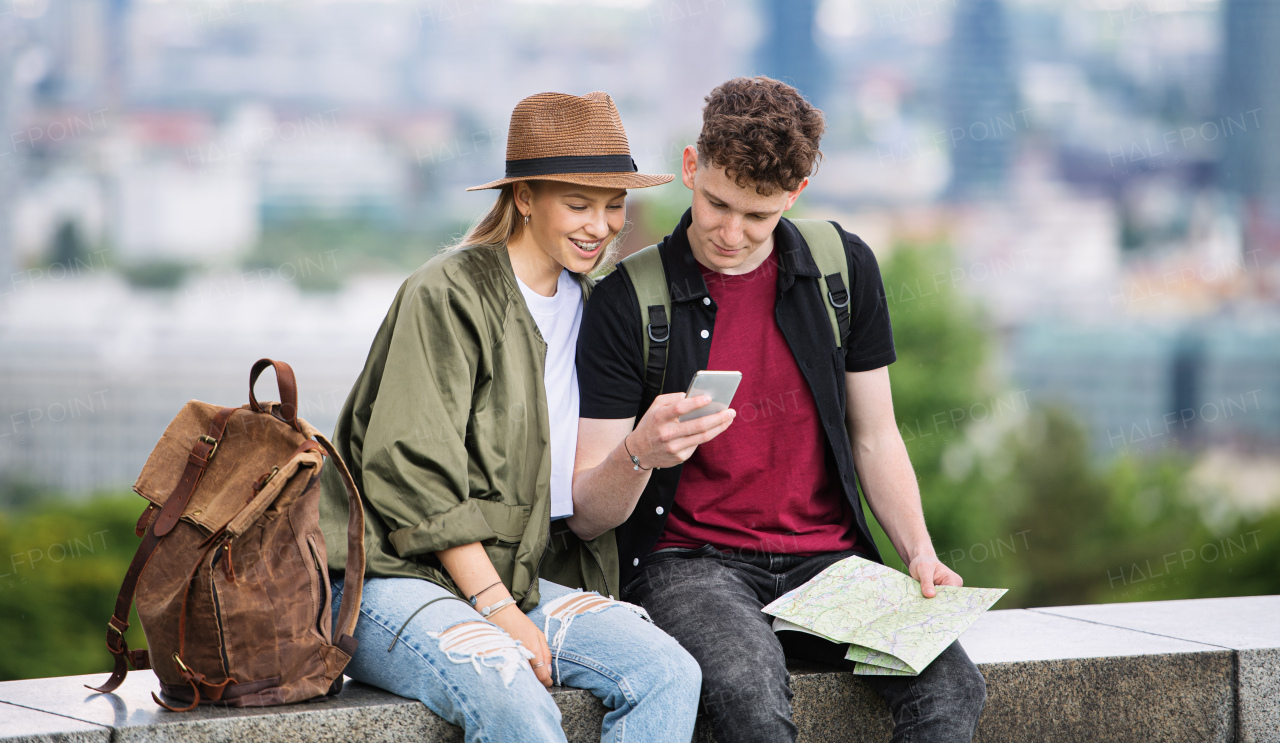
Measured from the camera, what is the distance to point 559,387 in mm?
2947

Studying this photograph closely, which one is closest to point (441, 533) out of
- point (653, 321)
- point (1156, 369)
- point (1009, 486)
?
point (653, 321)

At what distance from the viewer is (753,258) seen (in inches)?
122

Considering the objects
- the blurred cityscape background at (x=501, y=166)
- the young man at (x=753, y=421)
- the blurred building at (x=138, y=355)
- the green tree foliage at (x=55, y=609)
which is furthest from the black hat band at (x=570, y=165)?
the blurred building at (x=138, y=355)

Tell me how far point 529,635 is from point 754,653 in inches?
20.1

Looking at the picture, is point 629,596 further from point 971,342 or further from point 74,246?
point 74,246

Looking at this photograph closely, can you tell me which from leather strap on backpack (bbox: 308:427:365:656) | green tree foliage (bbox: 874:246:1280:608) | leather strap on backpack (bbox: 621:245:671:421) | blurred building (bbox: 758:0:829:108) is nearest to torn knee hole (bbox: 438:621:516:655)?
leather strap on backpack (bbox: 308:427:365:656)

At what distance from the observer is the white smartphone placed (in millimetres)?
2473

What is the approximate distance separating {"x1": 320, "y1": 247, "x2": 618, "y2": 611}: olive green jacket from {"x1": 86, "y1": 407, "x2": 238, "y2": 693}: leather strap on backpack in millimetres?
296

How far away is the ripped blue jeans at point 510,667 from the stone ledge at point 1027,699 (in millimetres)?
87

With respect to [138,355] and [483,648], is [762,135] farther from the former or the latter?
[138,355]

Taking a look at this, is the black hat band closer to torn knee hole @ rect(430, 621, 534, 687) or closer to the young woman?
the young woman

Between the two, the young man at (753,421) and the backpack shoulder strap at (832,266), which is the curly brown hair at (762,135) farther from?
the backpack shoulder strap at (832,266)

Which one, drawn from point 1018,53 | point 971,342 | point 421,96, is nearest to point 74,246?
point 421,96

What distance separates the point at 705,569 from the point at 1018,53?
355ft
